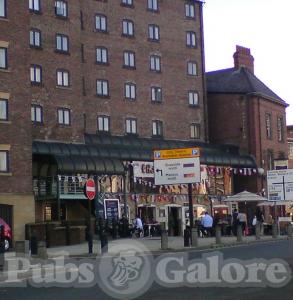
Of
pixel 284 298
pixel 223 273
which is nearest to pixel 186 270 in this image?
pixel 223 273

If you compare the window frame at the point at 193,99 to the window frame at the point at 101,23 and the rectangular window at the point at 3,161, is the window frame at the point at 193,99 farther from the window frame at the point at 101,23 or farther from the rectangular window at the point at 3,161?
the rectangular window at the point at 3,161

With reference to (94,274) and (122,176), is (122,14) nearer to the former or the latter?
(122,176)

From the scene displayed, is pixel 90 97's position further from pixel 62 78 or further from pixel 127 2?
pixel 127 2

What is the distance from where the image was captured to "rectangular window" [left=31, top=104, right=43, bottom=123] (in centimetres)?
4984

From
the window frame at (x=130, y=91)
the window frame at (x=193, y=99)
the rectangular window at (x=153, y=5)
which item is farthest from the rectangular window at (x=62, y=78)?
the window frame at (x=193, y=99)

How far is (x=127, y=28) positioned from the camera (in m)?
59.0

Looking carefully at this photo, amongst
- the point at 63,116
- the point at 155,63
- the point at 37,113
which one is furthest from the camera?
the point at 155,63

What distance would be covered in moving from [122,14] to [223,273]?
4444 centimetres

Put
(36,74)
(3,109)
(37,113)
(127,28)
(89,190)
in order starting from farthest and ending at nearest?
(127,28)
(36,74)
(37,113)
(3,109)
(89,190)

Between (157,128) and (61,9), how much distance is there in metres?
13.5

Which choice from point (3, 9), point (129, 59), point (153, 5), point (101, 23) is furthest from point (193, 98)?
point (3, 9)

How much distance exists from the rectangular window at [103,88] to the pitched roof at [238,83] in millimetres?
12928

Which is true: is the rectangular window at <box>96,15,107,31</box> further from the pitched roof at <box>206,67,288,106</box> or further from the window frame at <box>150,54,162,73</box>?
the pitched roof at <box>206,67,288,106</box>

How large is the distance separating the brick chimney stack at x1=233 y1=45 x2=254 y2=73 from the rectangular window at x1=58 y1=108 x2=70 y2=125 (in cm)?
2232
